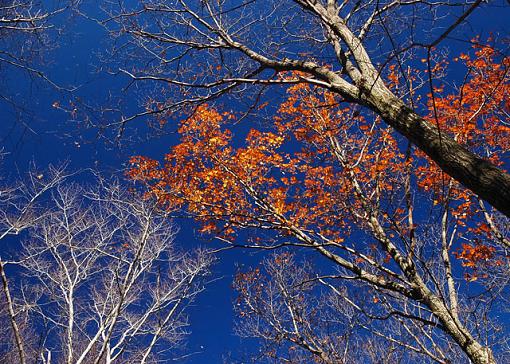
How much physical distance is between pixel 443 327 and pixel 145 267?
10.7 meters

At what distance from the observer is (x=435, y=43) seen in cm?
168

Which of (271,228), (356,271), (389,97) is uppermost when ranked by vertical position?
(389,97)

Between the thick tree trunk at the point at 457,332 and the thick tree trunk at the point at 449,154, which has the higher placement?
the thick tree trunk at the point at 449,154

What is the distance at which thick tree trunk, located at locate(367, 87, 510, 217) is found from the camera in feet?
7.48

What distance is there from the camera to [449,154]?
2.52 metres

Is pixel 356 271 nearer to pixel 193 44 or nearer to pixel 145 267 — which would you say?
pixel 193 44

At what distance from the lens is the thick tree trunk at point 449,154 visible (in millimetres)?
2281

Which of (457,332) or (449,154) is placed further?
(457,332)

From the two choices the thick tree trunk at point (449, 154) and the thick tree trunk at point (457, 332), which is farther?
the thick tree trunk at point (457, 332)

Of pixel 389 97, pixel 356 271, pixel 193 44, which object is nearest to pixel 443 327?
pixel 356 271

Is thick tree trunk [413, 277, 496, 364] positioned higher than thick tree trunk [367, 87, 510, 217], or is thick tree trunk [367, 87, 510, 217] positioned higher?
thick tree trunk [367, 87, 510, 217]

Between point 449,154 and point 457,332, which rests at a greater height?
point 449,154

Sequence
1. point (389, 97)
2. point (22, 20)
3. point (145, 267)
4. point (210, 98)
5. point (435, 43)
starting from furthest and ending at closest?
point (145, 267), point (210, 98), point (22, 20), point (389, 97), point (435, 43)

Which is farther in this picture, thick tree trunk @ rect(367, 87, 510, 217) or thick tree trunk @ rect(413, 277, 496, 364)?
thick tree trunk @ rect(413, 277, 496, 364)
